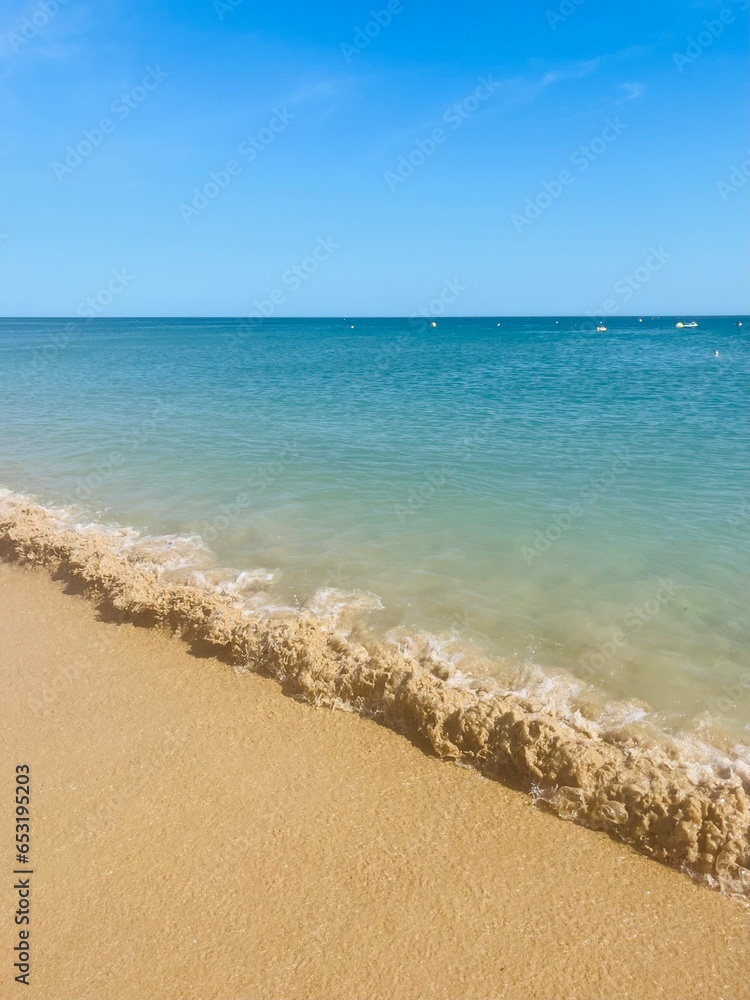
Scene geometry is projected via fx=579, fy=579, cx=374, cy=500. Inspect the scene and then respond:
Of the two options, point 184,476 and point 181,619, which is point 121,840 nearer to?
point 181,619

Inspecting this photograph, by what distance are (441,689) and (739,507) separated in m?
→ 7.94

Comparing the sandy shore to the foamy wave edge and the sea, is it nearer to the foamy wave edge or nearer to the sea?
the foamy wave edge

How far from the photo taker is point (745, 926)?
144 inches

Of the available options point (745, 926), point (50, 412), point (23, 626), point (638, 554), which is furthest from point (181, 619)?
point (50, 412)

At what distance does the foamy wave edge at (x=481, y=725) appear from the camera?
13.8 ft

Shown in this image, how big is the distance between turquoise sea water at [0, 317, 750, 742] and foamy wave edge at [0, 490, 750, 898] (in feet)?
2.25

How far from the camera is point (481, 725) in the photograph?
16.6 ft

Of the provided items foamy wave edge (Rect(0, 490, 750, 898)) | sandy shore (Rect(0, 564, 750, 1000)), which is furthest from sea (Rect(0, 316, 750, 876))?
sandy shore (Rect(0, 564, 750, 1000))

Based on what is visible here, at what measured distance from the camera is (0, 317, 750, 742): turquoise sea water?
21.8 ft

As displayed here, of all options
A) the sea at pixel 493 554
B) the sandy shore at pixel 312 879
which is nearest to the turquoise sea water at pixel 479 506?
the sea at pixel 493 554

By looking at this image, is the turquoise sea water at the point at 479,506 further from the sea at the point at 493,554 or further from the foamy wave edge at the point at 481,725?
the foamy wave edge at the point at 481,725

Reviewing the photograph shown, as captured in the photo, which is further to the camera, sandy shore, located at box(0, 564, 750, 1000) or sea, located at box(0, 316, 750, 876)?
sea, located at box(0, 316, 750, 876)

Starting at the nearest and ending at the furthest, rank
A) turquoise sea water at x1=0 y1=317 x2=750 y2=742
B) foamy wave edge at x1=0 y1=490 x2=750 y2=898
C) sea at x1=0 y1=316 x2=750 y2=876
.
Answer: foamy wave edge at x1=0 y1=490 x2=750 y2=898 → sea at x1=0 y1=316 x2=750 y2=876 → turquoise sea water at x1=0 y1=317 x2=750 y2=742

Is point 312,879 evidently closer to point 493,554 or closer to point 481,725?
point 481,725
